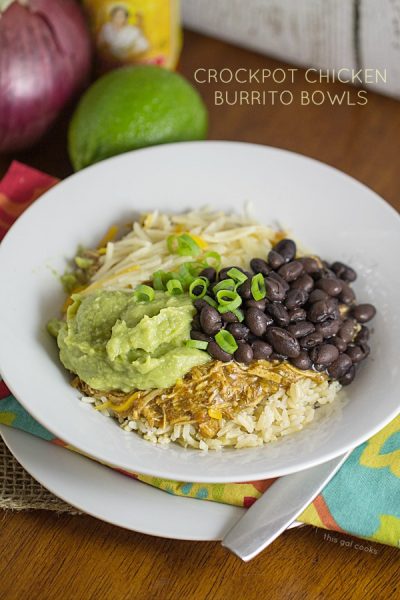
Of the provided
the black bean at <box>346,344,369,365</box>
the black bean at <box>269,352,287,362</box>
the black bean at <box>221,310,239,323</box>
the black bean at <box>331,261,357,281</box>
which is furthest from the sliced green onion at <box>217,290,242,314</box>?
the black bean at <box>331,261,357,281</box>

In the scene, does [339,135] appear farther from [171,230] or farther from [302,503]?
[302,503]

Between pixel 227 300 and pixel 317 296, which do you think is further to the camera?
pixel 317 296

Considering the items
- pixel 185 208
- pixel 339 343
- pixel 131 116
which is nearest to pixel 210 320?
pixel 339 343

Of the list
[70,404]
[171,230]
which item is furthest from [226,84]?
[70,404]

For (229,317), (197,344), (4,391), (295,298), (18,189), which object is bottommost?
(4,391)

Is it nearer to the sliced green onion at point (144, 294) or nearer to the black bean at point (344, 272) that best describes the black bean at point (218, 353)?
the sliced green onion at point (144, 294)

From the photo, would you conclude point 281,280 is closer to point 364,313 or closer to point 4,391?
point 364,313

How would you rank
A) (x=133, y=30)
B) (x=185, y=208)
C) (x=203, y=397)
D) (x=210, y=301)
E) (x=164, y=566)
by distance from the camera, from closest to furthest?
Result: (x=164, y=566) < (x=203, y=397) < (x=210, y=301) < (x=185, y=208) < (x=133, y=30)
